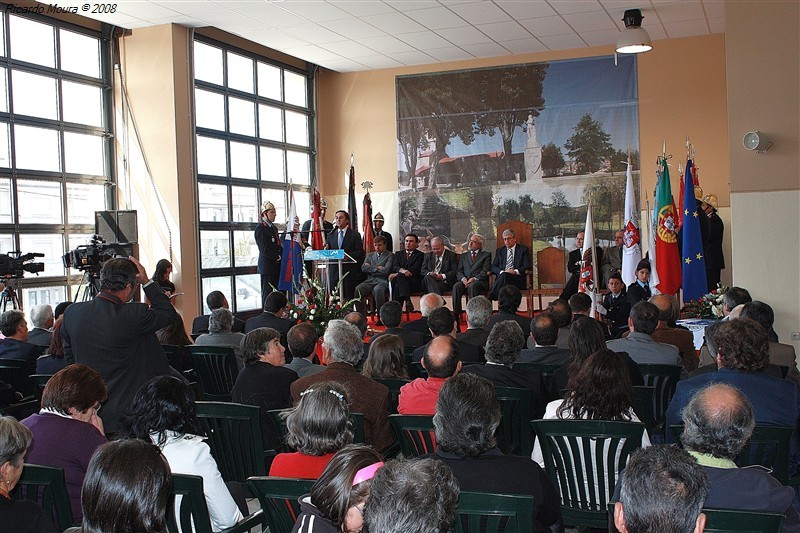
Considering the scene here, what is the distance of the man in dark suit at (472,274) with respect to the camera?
11.3 m

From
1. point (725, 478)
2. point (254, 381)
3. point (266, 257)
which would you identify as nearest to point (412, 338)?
point (254, 381)

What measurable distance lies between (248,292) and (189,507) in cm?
1037

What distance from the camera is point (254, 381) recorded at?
4.38m

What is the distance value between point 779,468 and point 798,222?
4.50 meters

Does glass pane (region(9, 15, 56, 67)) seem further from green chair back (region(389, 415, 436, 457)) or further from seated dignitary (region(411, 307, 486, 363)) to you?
green chair back (region(389, 415, 436, 457))

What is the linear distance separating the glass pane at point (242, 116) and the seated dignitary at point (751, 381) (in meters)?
10.0

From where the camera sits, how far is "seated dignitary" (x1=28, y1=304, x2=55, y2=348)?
20.9 feet

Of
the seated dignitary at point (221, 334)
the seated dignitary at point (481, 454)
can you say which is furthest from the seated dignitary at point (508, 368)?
the seated dignitary at point (221, 334)

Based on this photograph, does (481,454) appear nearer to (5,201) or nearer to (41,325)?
(41,325)

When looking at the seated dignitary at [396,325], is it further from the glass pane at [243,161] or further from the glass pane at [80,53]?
the glass pane at [243,161]

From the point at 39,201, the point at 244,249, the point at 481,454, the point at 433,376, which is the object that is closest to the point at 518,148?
the point at 244,249

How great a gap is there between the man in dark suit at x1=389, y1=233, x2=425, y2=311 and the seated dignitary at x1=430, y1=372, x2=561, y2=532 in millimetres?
8690

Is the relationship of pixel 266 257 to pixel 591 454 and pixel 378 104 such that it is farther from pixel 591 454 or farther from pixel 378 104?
pixel 591 454

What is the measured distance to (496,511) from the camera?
232cm
